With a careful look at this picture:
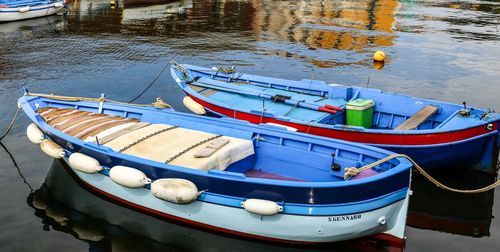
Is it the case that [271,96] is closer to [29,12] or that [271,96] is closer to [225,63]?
[225,63]

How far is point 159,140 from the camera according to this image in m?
11.1

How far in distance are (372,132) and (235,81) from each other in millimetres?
6672

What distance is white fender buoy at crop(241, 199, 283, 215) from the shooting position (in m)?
9.04

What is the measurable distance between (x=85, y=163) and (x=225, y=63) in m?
16.6

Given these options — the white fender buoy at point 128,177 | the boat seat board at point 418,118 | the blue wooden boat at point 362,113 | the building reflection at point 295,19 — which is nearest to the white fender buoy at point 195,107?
the blue wooden boat at point 362,113

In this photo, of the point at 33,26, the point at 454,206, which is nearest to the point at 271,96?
the point at 454,206

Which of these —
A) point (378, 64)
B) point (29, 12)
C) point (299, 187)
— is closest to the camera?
point (299, 187)

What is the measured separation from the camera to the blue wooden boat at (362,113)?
1258 centimetres

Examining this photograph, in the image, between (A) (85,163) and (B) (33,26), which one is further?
(B) (33,26)

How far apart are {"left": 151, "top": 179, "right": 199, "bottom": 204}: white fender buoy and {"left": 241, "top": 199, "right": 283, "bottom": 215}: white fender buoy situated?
45.6 inches

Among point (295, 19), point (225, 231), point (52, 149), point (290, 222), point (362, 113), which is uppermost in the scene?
point (295, 19)

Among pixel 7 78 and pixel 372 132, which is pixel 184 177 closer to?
pixel 372 132

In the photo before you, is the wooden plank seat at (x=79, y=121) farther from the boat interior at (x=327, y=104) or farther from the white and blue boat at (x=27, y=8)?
the white and blue boat at (x=27, y=8)

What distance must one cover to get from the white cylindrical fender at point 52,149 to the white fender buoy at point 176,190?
3.35 meters
